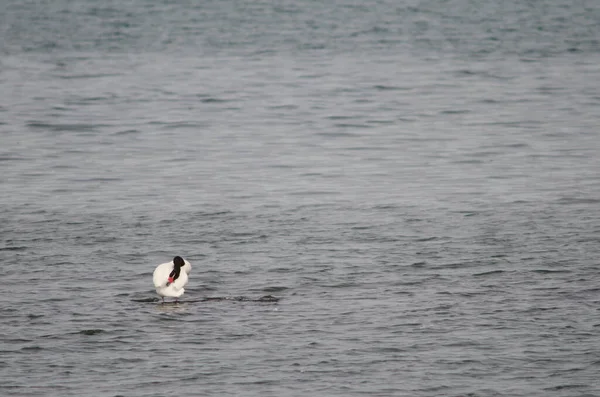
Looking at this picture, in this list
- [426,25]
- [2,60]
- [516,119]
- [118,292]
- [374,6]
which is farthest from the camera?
[374,6]

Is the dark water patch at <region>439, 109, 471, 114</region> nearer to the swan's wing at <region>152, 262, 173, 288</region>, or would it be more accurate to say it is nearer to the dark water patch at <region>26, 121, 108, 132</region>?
the dark water patch at <region>26, 121, 108, 132</region>

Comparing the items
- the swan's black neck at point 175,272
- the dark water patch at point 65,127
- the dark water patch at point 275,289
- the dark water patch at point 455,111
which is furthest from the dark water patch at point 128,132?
the swan's black neck at point 175,272

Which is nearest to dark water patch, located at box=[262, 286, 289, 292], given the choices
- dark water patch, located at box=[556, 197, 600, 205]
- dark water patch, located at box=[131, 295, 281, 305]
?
dark water patch, located at box=[131, 295, 281, 305]

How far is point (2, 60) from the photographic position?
47.6 meters

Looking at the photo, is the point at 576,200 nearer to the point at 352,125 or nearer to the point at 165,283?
the point at 165,283

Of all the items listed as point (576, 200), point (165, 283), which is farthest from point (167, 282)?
point (576, 200)

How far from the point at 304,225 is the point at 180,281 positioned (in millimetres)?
5368

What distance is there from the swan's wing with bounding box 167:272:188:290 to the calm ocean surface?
12.8 inches

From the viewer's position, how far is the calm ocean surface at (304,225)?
14055mm

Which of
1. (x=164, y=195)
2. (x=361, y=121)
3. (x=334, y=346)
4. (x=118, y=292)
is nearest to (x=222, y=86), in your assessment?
(x=361, y=121)

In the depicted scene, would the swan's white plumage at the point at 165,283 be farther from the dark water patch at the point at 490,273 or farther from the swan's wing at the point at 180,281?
the dark water patch at the point at 490,273

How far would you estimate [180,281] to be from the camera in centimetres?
1608

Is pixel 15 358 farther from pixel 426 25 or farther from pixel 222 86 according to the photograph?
pixel 426 25

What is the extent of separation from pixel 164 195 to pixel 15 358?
9.68 m
